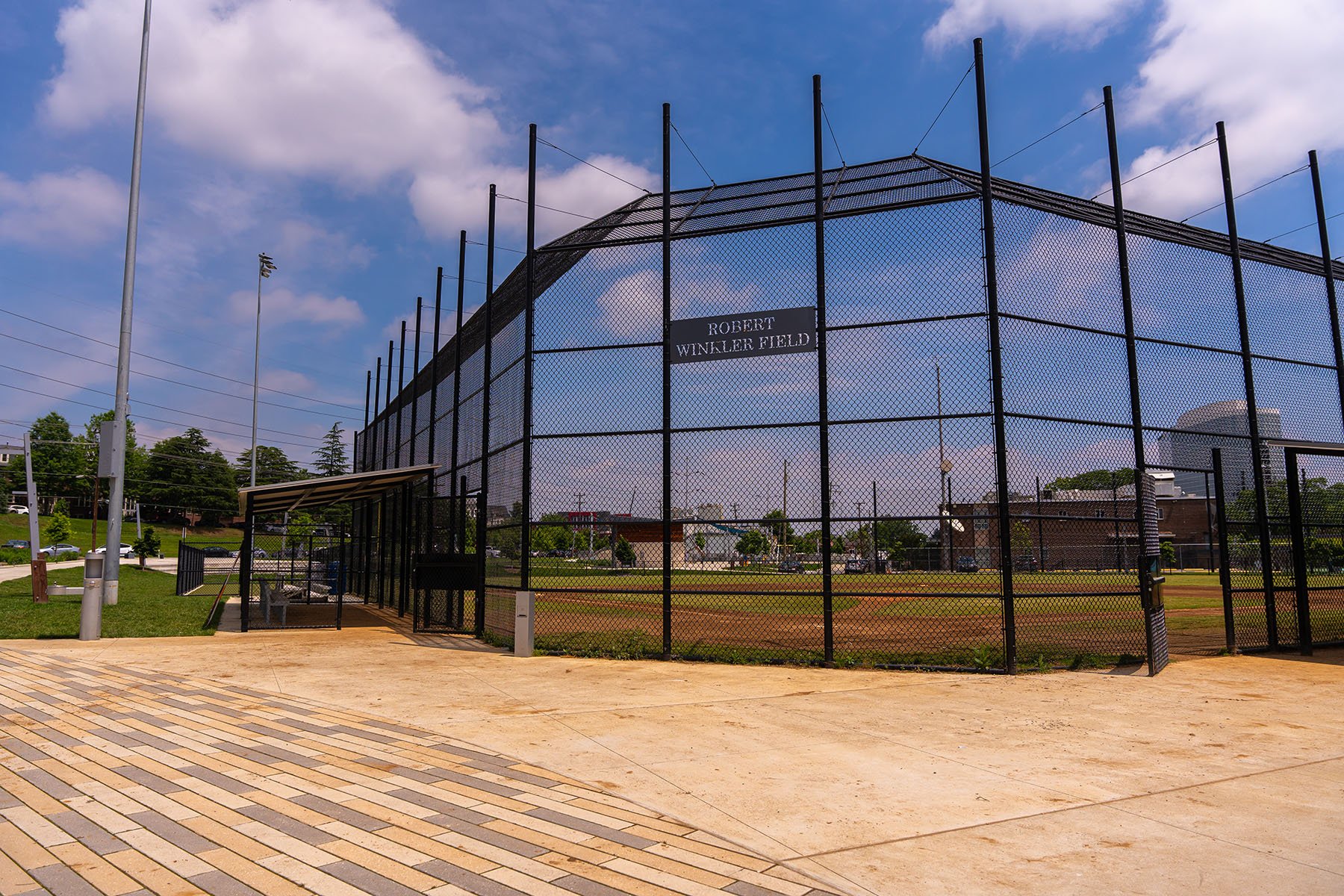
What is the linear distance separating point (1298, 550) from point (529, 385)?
Result: 36.4 feet

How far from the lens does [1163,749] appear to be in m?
5.74

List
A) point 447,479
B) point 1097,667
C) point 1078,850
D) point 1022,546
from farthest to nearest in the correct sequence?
point 447,479 < point 1022,546 < point 1097,667 < point 1078,850

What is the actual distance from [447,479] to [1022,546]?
36.3 ft

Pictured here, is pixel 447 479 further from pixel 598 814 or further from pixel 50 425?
pixel 50 425

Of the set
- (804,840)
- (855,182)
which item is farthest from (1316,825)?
(855,182)

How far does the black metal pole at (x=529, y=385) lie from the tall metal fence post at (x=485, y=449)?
51.5 inches

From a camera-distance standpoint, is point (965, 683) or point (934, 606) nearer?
point (965, 683)

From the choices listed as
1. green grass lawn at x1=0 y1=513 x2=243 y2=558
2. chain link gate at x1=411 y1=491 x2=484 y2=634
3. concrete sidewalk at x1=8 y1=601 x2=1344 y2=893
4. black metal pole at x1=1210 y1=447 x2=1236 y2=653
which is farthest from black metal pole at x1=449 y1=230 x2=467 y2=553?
green grass lawn at x1=0 y1=513 x2=243 y2=558

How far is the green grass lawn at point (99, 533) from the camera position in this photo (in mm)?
77375

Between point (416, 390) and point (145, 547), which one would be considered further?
point (145, 547)

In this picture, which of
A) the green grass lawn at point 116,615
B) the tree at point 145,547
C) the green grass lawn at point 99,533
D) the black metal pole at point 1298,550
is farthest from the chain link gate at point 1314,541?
the green grass lawn at point 99,533

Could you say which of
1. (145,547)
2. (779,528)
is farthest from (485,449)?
(145,547)

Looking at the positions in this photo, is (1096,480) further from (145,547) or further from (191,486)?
(191,486)

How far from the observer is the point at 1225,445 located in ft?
38.5
